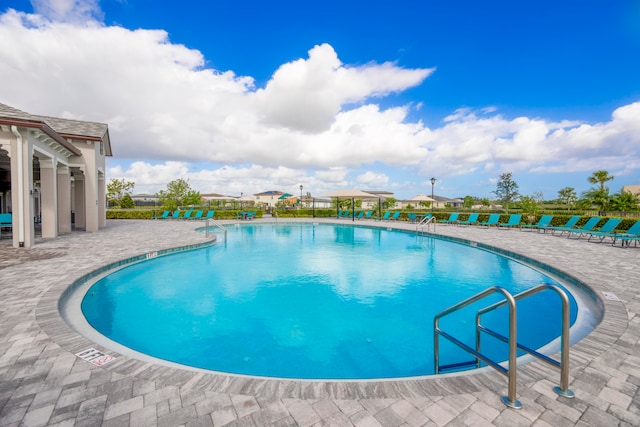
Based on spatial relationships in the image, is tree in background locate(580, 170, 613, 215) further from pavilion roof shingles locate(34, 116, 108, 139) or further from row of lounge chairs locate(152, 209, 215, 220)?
pavilion roof shingles locate(34, 116, 108, 139)

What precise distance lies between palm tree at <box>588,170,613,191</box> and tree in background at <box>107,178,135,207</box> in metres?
54.8

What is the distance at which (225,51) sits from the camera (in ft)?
51.5

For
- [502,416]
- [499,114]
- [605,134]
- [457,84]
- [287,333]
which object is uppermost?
[457,84]

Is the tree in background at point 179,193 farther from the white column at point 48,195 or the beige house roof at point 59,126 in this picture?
the white column at point 48,195

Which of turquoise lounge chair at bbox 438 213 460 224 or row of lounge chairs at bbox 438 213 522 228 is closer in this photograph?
row of lounge chairs at bbox 438 213 522 228

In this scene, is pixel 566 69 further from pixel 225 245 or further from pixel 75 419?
pixel 75 419

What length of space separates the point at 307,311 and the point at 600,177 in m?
39.8

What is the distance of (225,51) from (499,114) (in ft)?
59.0

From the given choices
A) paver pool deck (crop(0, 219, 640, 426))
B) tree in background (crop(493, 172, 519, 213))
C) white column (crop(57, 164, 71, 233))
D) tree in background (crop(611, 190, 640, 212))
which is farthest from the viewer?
tree in background (crop(493, 172, 519, 213))

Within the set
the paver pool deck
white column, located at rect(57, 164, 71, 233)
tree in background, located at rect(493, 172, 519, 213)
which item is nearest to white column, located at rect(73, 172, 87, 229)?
white column, located at rect(57, 164, 71, 233)

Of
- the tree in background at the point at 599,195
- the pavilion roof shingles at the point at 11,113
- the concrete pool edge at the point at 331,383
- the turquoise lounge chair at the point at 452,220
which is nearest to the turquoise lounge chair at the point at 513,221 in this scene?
the turquoise lounge chair at the point at 452,220

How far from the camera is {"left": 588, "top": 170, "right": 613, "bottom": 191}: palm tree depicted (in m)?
30.2

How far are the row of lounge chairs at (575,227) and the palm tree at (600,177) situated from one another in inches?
869

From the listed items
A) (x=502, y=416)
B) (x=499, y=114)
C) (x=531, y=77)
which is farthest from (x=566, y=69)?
(x=502, y=416)
